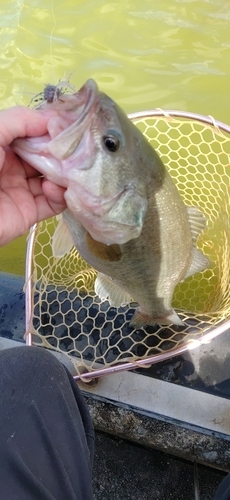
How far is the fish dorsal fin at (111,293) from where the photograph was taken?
8.42 ft

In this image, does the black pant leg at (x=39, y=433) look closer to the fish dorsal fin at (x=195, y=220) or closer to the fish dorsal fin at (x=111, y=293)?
the fish dorsal fin at (x=111, y=293)

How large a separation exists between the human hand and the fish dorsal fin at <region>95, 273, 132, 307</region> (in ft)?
2.67

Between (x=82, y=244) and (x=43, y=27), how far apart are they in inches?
204

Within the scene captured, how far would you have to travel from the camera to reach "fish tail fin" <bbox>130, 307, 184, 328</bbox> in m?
2.46

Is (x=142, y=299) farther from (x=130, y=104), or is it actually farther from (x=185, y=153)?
(x=130, y=104)

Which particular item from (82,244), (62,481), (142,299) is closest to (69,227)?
(82,244)

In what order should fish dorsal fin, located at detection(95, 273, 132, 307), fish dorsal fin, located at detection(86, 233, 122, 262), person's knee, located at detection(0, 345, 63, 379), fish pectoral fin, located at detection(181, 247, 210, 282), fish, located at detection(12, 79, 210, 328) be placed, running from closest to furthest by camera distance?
fish, located at detection(12, 79, 210, 328) → person's knee, located at detection(0, 345, 63, 379) → fish dorsal fin, located at detection(86, 233, 122, 262) → fish pectoral fin, located at detection(181, 247, 210, 282) → fish dorsal fin, located at detection(95, 273, 132, 307)

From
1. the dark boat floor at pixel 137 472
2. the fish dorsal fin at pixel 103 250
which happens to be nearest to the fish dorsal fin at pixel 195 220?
the fish dorsal fin at pixel 103 250

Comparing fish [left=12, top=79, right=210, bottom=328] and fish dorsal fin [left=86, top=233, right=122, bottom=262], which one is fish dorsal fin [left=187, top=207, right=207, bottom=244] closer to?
fish [left=12, top=79, right=210, bottom=328]

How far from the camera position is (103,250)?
1.99m

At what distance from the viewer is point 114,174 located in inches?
67.2

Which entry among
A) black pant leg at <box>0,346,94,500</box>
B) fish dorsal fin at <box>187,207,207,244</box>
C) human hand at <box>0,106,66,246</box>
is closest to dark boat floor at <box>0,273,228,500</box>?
black pant leg at <box>0,346,94,500</box>

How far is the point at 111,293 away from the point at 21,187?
1010mm

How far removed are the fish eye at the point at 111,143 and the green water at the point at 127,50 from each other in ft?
11.8
